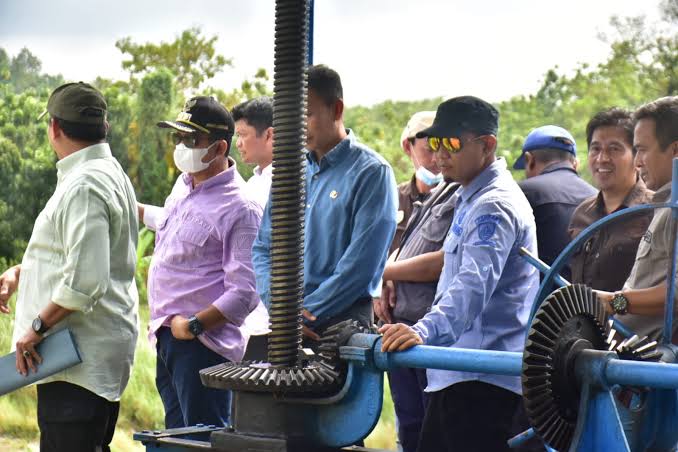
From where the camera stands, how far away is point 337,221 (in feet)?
13.3

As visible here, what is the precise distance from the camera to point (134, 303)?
4227 mm

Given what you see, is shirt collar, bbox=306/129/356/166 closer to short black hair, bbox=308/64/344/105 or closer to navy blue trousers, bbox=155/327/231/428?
short black hair, bbox=308/64/344/105

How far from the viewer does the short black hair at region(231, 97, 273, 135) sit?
5.38 metres

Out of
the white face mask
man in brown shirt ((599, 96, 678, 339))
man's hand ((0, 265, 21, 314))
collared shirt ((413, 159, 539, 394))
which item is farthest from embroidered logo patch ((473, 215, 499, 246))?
man's hand ((0, 265, 21, 314))

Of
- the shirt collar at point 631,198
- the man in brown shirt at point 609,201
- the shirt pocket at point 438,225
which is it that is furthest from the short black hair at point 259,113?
the shirt collar at point 631,198

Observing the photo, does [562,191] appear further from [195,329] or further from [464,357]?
[464,357]

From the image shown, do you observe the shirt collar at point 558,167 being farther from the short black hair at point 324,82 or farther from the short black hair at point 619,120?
the short black hair at point 324,82

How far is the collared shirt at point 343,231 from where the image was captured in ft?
12.9

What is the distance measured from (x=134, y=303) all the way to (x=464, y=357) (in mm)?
1784

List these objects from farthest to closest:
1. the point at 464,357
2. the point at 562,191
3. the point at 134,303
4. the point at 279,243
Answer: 1. the point at 562,191
2. the point at 134,303
3. the point at 279,243
4. the point at 464,357

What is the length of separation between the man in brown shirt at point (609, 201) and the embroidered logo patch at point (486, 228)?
2.69ft

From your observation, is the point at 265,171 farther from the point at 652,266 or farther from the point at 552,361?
the point at 552,361

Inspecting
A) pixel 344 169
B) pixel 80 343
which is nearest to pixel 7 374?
pixel 80 343

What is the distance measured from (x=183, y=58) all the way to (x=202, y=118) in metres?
6.19
